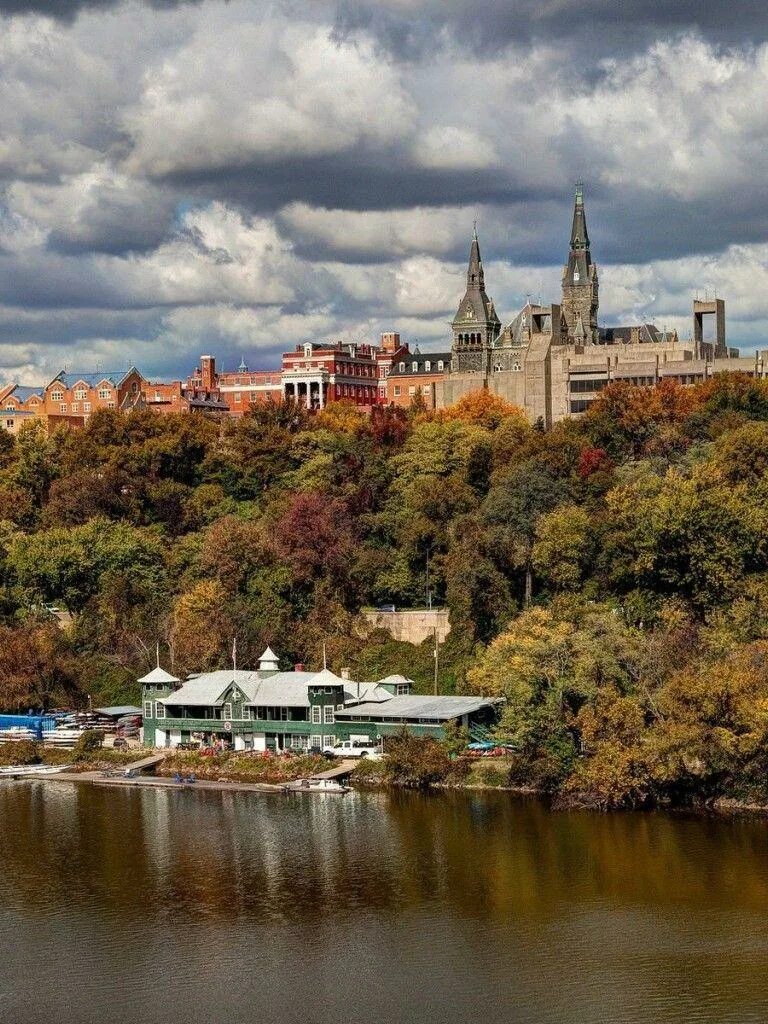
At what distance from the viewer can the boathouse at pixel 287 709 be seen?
56938 millimetres

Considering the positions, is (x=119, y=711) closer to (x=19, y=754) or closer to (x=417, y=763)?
(x=19, y=754)

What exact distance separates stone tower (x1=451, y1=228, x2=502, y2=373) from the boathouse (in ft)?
174

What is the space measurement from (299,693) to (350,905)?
20.5m

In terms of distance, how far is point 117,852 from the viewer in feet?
149

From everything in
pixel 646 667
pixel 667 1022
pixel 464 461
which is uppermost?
pixel 464 461

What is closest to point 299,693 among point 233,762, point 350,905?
point 233,762

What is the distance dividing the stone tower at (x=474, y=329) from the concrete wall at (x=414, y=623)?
46.0 m

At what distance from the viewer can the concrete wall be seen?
2662 inches

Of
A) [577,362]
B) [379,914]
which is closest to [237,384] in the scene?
[577,362]

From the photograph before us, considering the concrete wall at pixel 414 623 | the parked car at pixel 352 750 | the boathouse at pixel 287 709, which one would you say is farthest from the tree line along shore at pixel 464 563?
the parked car at pixel 352 750

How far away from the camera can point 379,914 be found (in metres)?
38.3

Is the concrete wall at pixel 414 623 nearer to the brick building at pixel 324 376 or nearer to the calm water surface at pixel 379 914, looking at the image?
the calm water surface at pixel 379 914

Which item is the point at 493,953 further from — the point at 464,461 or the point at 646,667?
the point at 464,461

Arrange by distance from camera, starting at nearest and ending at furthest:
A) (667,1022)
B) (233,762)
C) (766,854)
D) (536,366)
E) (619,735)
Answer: (667,1022) < (766,854) < (619,735) < (233,762) < (536,366)
